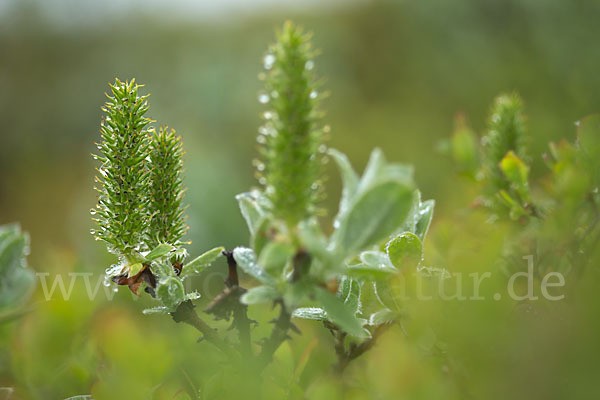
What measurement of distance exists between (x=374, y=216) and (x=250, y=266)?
125 mm

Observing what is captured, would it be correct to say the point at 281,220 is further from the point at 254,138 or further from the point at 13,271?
the point at 254,138

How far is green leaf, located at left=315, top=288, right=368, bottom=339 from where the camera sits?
40 centimetres

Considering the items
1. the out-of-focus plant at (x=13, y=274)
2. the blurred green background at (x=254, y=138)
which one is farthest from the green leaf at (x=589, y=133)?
the out-of-focus plant at (x=13, y=274)

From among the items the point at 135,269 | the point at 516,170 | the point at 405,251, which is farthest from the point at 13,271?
the point at 516,170

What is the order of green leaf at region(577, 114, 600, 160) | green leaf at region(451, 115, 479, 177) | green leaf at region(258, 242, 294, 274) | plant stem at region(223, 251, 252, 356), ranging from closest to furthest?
green leaf at region(258, 242, 294, 274) < plant stem at region(223, 251, 252, 356) < green leaf at region(577, 114, 600, 160) < green leaf at region(451, 115, 479, 177)

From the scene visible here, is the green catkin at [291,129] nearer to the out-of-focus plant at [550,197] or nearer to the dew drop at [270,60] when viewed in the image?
the dew drop at [270,60]

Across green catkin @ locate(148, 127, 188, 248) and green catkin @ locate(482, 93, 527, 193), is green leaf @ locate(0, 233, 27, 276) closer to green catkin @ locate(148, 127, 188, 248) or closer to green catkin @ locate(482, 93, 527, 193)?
green catkin @ locate(148, 127, 188, 248)

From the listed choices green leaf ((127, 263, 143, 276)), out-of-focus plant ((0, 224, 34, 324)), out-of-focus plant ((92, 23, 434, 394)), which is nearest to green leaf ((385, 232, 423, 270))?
out-of-focus plant ((92, 23, 434, 394))

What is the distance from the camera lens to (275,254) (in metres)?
0.36

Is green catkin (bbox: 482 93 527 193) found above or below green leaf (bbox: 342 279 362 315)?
above

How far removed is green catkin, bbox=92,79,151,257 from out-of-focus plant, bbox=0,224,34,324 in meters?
0.17

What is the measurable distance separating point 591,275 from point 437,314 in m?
0.13

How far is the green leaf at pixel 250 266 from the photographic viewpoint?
42cm

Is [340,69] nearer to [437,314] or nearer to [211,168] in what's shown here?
[211,168]
